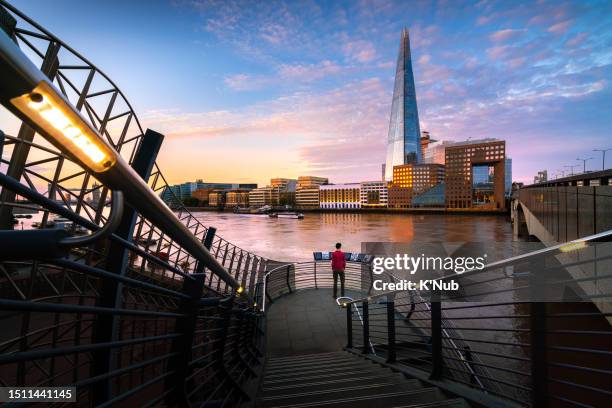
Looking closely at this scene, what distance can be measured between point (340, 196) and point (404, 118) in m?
38.7

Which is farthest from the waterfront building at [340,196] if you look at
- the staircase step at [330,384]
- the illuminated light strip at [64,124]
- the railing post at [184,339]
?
the illuminated light strip at [64,124]

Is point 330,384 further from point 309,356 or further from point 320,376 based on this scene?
point 309,356

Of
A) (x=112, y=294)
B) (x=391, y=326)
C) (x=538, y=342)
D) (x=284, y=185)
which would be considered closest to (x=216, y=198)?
(x=284, y=185)

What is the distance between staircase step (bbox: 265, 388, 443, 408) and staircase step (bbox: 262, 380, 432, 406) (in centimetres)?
2

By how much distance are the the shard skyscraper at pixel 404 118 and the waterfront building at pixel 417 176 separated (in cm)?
1058

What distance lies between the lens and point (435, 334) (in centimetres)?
260

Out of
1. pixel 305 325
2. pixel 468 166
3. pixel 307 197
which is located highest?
pixel 468 166

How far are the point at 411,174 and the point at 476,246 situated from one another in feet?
282

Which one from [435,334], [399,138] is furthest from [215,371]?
[399,138]

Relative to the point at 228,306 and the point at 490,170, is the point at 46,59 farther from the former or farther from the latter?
the point at 490,170

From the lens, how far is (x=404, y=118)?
390 ft

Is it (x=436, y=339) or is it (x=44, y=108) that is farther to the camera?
(x=436, y=339)

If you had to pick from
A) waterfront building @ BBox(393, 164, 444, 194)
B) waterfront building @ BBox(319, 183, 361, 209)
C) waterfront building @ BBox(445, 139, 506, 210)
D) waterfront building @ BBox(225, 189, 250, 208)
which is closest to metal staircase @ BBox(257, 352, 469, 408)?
waterfront building @ BBox(445, 139, 506, 210)

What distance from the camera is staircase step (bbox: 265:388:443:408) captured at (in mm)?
2281
